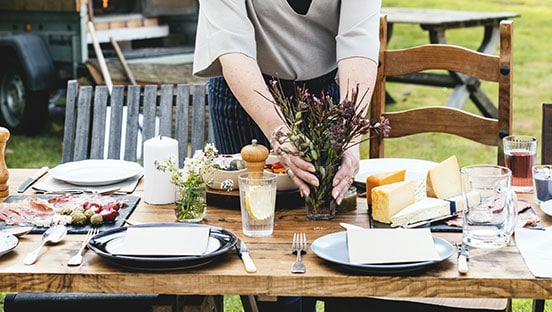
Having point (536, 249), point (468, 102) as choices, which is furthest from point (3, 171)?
point (468, 102)

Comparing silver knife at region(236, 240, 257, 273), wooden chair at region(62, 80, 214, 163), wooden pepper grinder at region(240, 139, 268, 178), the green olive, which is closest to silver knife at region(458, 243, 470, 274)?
silver knife at region(236, 240, 257, 273)

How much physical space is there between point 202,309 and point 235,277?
29cm

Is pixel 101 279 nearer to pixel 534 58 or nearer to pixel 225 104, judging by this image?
pixel 225 104

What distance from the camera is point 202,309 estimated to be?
7.05ft

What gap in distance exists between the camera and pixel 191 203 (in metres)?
2.27

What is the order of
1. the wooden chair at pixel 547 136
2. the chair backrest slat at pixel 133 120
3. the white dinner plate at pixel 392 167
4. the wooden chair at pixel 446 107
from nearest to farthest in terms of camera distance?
1. the white dinner plate at pixel 392 167
2. the wooden chair at pixel 547 136
3. the wooden chair at pixel 446 107
4. the chair backrest slat at pixel 133 120

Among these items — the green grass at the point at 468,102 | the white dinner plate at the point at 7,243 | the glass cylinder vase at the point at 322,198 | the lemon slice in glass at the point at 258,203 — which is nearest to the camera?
the white dinner plate at the point at 7,243

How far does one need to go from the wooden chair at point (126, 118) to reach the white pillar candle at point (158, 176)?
106 centimetres

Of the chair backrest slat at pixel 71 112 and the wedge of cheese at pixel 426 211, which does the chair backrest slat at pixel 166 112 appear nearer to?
the chair backrest slat at pixel 71 112

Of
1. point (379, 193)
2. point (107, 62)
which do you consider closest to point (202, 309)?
point (379, 193)

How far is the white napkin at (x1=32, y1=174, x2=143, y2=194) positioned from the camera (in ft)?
8.54

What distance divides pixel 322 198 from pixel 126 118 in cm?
154

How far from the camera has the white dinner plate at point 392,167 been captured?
2.64 meters

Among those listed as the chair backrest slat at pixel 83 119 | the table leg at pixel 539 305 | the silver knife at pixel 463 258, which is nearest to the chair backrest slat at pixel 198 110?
the chair backrest slat at pixel 83 119
